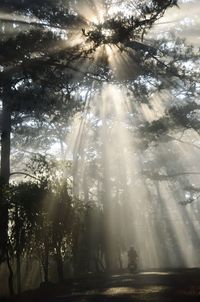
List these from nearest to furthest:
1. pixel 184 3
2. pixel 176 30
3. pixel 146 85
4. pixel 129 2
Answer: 1. pixel 129 2
2. pixel 146 85
3. pixel 184 3
4. pixel 176 30

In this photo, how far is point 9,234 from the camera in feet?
55.2

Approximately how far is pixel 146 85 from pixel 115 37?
26.7 feet

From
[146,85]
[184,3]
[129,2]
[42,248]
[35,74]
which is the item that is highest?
[184,3]

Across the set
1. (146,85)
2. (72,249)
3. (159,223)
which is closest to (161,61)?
(146,85)

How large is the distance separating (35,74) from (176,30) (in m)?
13.6

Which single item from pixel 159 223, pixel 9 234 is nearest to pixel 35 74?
pixel 9 234

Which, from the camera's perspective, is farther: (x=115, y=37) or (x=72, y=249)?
(x=72, y=249)

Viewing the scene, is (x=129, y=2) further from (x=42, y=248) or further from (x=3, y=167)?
(x=3, y=167)

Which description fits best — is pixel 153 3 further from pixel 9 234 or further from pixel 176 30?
pixel 176 30

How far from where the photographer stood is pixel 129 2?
18609mm

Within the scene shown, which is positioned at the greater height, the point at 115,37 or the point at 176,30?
the point at 176,30

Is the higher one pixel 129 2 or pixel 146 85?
pixel 129 2

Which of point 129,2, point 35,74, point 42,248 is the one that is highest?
point 129,2

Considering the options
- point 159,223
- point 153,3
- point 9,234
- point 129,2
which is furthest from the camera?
point 159,223
